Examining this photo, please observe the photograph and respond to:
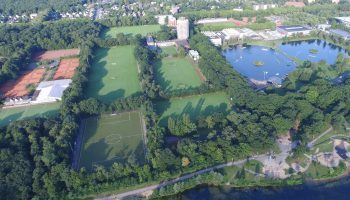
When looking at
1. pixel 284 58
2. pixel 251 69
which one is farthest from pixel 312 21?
pixel 251 69

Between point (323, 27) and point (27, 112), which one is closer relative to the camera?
point (27, 112)

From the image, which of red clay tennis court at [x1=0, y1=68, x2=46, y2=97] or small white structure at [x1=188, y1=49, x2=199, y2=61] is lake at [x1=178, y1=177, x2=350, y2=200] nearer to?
small white structure at [x1=188, y1=49, x2=199, y2=61]

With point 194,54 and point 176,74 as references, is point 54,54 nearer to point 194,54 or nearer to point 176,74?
point 176,74

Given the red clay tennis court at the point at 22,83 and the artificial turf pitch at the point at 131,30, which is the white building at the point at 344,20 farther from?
the red clay tennis court at the point at 22,83

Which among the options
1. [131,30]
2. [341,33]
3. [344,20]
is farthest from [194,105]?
[344,20]

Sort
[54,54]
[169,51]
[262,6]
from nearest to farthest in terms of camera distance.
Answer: [54,54]
[169,51]
[262,6]

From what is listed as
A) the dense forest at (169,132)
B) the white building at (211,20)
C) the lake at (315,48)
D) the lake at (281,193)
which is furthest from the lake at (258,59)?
the lake at (281,193)
